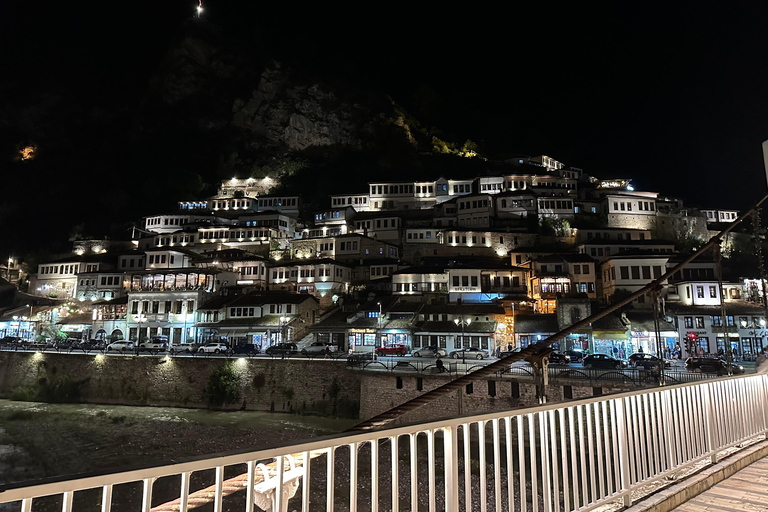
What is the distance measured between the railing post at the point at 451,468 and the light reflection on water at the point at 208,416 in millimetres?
23820

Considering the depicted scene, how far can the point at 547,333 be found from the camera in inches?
1465

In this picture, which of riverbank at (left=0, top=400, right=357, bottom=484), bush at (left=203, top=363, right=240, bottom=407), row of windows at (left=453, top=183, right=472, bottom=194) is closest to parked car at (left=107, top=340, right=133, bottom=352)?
riverbank at (left=0, top=400, right=357, bottom=484)

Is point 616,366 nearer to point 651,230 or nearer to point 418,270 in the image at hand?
point 418,270

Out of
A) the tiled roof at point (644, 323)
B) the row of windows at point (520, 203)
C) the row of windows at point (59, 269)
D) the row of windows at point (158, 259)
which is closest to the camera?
the tiled roof at point (644, 323)

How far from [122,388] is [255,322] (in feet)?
40.3

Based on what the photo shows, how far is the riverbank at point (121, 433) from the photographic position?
23.6 meters

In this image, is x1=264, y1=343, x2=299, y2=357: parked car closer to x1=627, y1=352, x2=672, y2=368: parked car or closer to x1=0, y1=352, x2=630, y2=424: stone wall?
x1=0, y1=352, x2=630, y2=424: stone wall

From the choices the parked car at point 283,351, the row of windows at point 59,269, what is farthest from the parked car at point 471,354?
the row of windows at point 59,269

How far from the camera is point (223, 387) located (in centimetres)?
3234

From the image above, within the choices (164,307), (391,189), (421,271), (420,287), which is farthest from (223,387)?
(391,189)

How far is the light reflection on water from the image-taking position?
27.6 metres

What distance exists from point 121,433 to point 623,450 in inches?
1197

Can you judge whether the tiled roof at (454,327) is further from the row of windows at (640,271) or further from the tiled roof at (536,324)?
the row of windows at (640,271)

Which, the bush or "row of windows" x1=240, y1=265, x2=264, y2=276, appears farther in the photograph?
"row of windows" x1=240, y1=265, x2=264, y2=276
